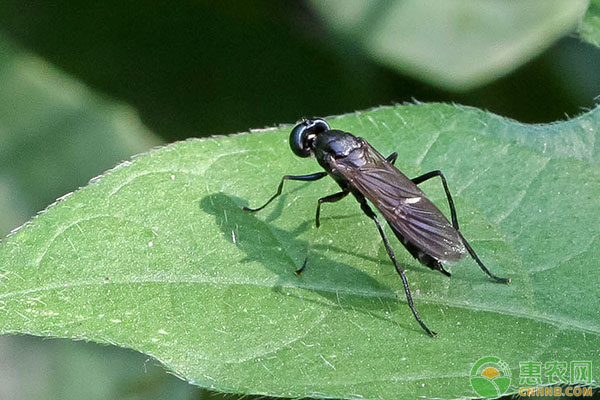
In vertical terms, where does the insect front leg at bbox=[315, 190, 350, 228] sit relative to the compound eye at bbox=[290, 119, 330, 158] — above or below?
below

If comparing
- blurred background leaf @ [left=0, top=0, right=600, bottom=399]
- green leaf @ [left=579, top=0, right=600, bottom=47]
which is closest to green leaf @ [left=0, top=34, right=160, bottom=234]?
blurred background leaf @ [left=0, top=0, right=600, bottom=399]

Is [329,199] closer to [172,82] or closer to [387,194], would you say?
[387,194]

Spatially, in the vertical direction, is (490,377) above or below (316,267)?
below

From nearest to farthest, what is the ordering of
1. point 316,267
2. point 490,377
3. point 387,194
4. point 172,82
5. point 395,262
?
point 490,377, point 316,267, point 395,262, point 387,194, point 172,82

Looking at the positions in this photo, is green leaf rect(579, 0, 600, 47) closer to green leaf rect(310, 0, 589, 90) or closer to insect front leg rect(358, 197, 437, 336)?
green leaf rect(310, 0, 589, 90)

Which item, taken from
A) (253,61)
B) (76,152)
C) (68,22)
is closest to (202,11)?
(253,61)

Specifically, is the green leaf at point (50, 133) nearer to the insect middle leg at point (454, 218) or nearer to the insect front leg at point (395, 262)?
the insect front leg at point (395, 262)

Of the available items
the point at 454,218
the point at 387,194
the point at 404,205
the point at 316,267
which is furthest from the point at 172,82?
the point at 454,218

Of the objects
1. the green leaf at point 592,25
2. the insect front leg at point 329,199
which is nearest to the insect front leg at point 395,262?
the insect front leg at point 329,199
